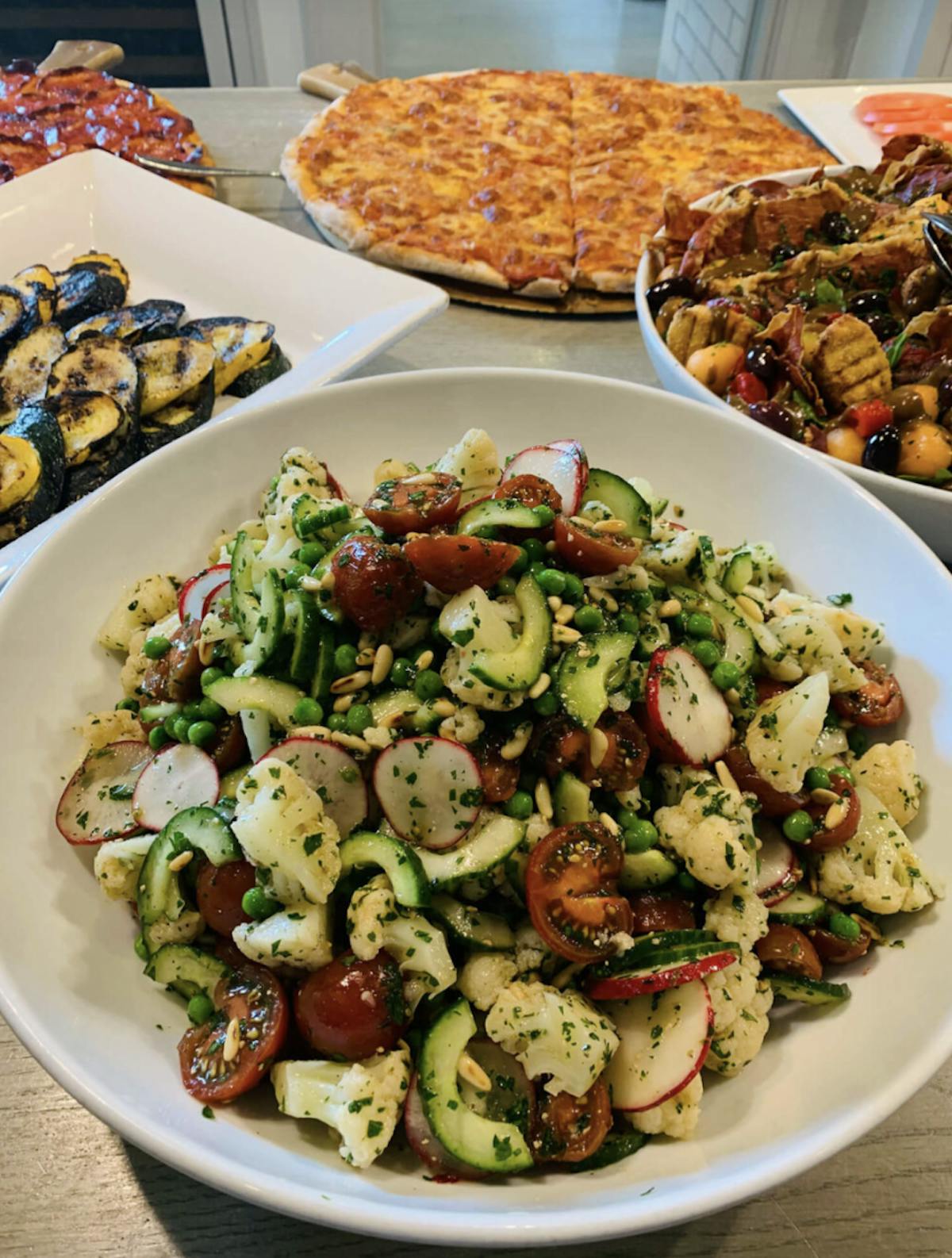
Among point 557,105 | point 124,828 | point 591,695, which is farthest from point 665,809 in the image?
point 557,105

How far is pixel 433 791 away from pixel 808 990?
66 cm

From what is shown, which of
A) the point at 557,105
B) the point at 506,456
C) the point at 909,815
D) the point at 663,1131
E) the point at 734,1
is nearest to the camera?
the point at 663,1131

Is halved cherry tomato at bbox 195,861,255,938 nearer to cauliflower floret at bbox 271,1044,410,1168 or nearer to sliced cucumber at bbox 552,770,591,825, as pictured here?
cauliflower floret at bbox 271,1044,410,1168

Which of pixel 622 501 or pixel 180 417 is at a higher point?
pixel 622 501

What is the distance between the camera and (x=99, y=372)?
3.20 m

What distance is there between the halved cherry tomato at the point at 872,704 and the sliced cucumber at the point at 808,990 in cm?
53

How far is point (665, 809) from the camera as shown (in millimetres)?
1497

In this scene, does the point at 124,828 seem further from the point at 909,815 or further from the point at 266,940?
the point at 909,815

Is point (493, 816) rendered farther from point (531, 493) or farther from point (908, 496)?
point (908, 496)

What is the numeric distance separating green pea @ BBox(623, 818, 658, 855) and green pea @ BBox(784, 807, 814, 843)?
0.21 m

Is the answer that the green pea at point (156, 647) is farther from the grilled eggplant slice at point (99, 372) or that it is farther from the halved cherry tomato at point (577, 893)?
the grilled eggplant slice at point (99, 372)

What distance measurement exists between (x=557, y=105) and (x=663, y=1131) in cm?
577

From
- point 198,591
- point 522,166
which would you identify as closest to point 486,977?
point 198,591

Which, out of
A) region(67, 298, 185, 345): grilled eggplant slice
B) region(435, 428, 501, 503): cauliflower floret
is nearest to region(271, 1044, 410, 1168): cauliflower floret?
region(435, 428, 501, 503): cauliflower floret
